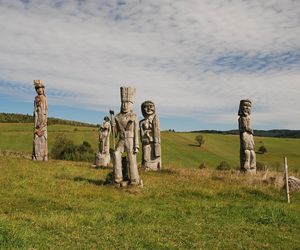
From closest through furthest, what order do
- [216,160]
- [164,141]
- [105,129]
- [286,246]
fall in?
1. [286,246]
2. [105,129]
3. [216,160]
4. [164,141]

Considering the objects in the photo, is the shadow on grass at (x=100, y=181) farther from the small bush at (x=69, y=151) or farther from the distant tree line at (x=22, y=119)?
the distant tree line at (x=22, y=119)

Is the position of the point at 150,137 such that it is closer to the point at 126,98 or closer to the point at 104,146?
the point at 104,146

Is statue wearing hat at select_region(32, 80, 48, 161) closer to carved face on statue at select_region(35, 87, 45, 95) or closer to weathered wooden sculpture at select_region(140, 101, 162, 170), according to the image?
carved face on statue at select_region(35, 87, 45, 95)

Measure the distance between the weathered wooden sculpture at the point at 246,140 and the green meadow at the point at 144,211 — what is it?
3.00m

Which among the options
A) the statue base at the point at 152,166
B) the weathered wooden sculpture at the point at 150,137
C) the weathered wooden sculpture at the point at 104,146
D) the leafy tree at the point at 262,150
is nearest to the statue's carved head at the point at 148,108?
the weathered wooden sculpture at the point at 150,137

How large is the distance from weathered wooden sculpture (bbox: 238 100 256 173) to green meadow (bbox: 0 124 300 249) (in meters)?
3.00

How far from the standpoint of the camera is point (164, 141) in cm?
7962

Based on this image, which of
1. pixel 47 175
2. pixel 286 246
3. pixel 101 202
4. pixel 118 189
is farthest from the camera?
pixel 47 175

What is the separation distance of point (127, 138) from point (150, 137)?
8550 mm

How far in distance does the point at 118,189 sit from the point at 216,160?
51.1 meters

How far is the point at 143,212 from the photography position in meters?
15.0

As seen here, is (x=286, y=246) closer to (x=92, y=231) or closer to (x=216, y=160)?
(x=92, y=231)

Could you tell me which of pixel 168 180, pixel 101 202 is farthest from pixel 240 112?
pixel 101 202

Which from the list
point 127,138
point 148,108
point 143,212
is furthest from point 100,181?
point 148,108
